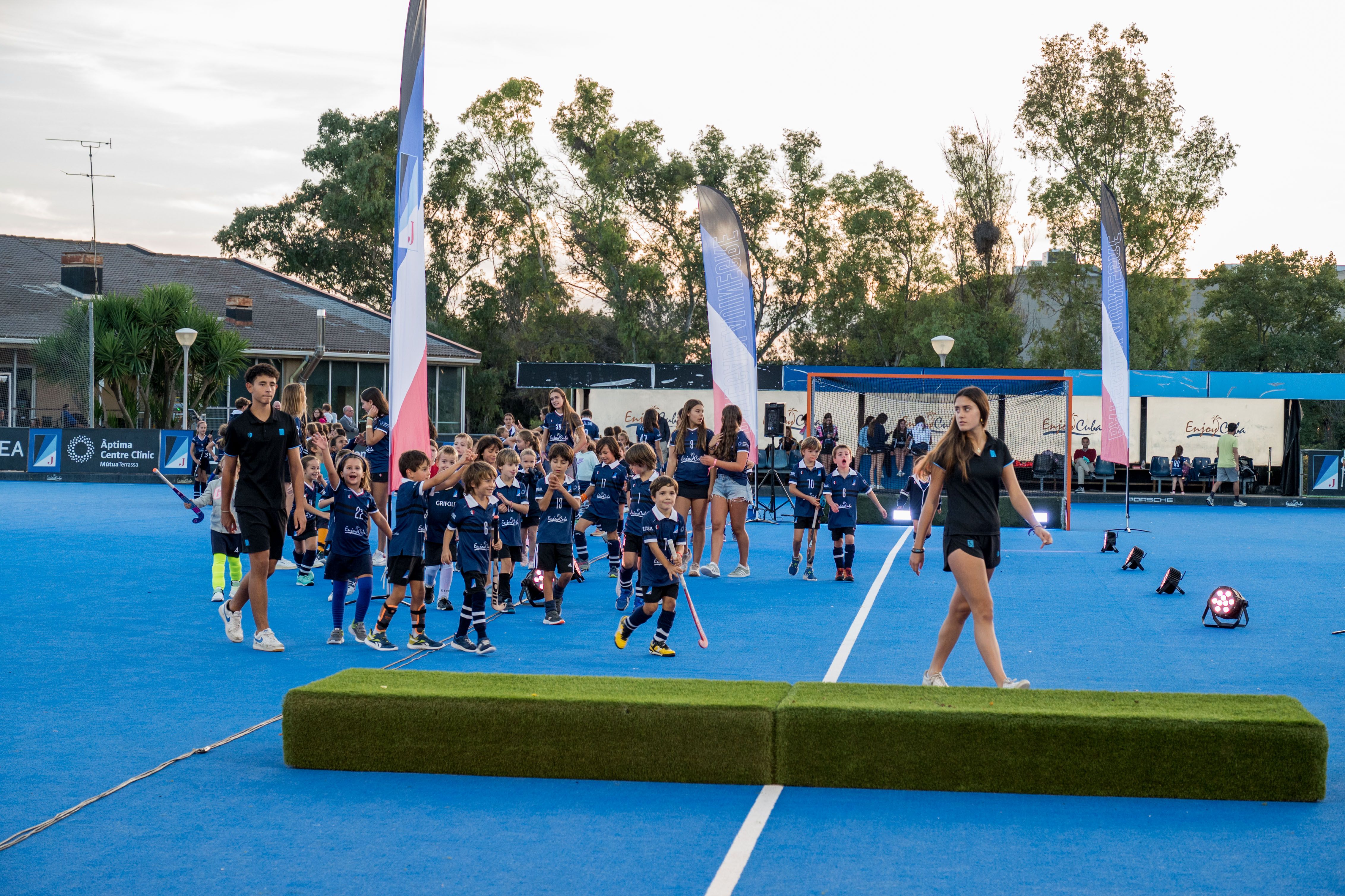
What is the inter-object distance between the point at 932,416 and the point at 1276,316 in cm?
2732

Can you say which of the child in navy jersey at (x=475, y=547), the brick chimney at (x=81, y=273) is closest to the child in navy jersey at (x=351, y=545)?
the child in navy jersey at (x=475, y=547)

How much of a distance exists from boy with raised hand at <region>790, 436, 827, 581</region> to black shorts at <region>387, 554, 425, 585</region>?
18.4ft

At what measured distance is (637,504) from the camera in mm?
10742

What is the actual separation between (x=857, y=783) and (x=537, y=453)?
800cm

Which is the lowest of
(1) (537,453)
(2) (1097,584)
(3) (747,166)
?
(2) (1097,584)

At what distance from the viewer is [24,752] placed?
6.05 m

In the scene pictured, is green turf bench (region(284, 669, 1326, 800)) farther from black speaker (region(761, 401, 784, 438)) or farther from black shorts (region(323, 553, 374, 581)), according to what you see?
black speaker (region(761, 401, 784, 438))

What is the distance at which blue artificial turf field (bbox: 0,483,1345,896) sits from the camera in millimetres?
4523

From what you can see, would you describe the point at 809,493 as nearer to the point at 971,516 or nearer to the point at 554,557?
the point at 554,557

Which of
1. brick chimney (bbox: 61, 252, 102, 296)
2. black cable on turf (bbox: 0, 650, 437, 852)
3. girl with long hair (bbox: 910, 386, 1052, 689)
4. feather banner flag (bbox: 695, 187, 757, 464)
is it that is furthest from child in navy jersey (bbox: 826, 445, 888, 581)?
brick chimney (bbox: 61, 252, 102, 296)

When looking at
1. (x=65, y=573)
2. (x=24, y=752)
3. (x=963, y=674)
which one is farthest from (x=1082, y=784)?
(x=65, y=573)

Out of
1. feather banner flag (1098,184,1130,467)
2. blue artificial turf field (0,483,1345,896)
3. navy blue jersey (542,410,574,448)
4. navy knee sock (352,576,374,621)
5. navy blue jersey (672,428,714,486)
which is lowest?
blue artificial turf field (0,483,1345,896)

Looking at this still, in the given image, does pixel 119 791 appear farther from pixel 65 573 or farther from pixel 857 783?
pixel 65 573

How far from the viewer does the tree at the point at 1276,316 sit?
48094 millimetres
